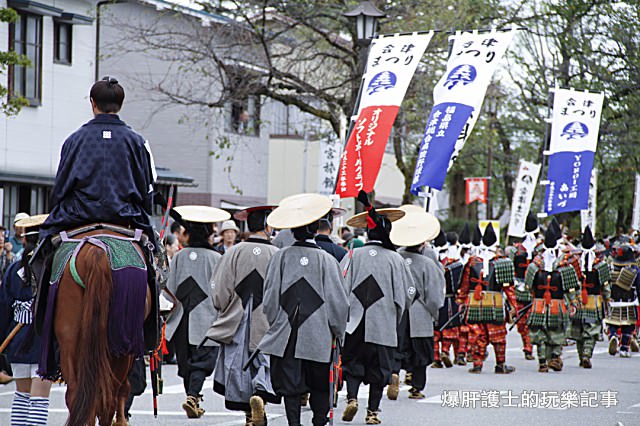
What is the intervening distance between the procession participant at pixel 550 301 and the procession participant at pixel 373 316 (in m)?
5.60

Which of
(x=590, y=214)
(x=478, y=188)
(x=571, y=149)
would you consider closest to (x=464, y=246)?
(x=571, y=149)

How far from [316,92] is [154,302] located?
15063mm

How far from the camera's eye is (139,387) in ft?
30.8

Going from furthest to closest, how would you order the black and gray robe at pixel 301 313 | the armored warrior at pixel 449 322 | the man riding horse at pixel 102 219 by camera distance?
the armored warrior at pixel 449 322, the black and gray robe at pixel 301 313, the man riding horse at pixel 102 219

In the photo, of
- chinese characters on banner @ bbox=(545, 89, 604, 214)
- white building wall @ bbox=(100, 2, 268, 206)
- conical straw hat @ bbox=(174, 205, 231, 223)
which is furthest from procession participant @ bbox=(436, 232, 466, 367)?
white building wall @ bbox=(100, 2, 268, 206)

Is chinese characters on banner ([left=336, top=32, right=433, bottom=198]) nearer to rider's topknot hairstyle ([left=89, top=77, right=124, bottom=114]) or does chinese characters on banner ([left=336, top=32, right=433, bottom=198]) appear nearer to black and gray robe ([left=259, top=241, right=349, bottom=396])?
black and gray robe ([left=259, top=241, right=349, bottom=396])

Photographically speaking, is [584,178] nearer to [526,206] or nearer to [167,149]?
[526,206]

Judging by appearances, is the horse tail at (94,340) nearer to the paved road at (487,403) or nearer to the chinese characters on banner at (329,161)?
the paved road at (487,403)

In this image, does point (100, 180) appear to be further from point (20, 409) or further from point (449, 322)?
point (449, 322)

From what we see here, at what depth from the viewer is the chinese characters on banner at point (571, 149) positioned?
18.2m

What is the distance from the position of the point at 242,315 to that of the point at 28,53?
13345 mm

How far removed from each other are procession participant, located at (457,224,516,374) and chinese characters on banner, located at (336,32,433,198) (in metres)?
2.70

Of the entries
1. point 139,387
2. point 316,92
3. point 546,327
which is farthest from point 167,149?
point 139,387

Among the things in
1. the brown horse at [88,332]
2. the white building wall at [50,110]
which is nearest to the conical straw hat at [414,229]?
the brown horse at [88,332]
